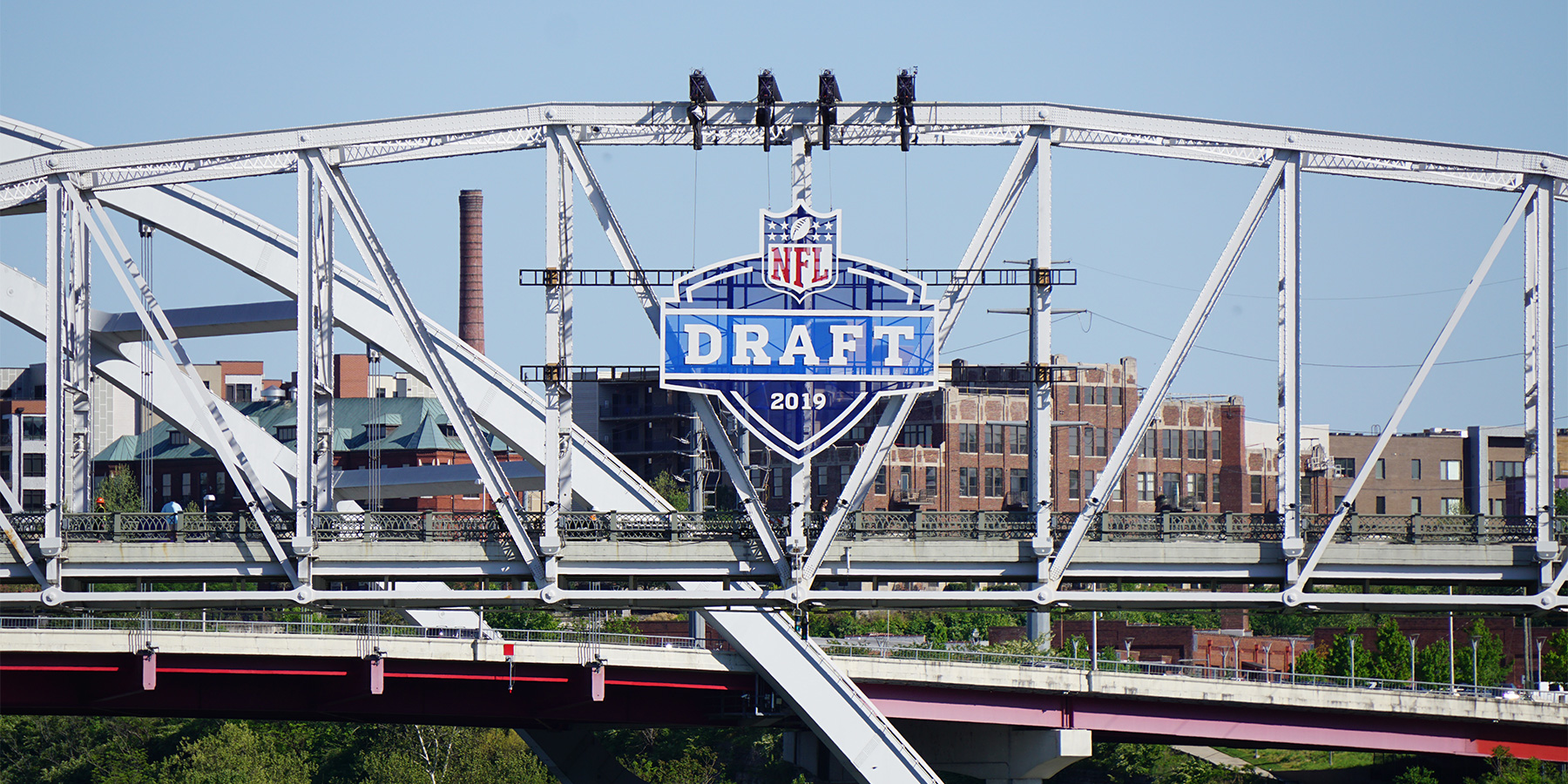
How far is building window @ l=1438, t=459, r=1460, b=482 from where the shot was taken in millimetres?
120500

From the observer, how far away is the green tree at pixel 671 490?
396ft

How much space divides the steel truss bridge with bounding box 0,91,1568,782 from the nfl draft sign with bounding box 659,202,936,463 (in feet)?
2.50

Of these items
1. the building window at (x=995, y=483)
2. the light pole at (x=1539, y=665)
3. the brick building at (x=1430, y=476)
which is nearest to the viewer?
the light pole at (x=1539, y=665)

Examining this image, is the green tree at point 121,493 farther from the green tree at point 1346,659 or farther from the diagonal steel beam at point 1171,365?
the diagonal steel beam at point 1171,365

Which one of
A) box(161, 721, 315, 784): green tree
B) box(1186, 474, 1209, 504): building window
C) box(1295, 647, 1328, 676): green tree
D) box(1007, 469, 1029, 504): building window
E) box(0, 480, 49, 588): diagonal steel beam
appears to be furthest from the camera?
box(1186, 474, 1209, 504): building window

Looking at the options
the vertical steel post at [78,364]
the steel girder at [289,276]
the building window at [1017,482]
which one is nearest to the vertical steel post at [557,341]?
the steel girder at [289,276]

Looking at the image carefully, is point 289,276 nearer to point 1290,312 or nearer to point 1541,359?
point 1290,312

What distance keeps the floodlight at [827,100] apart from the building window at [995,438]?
62.1 m

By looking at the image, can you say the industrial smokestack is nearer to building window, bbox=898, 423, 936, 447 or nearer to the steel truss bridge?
building window, bbox=898, 423, 936, 447

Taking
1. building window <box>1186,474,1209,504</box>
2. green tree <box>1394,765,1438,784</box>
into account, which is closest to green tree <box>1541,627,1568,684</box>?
green tree <box>1394,765,1438,784</box>

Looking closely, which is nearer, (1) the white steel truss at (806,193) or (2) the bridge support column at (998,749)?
(1) the white steel truss at (806,193)

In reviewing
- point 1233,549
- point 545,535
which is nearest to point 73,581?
point 545,535

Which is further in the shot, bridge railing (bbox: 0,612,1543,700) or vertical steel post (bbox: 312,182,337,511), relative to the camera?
bridge railing (bbox: 0,612,1543,700)

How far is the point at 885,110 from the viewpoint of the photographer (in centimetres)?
Answer: 4297
